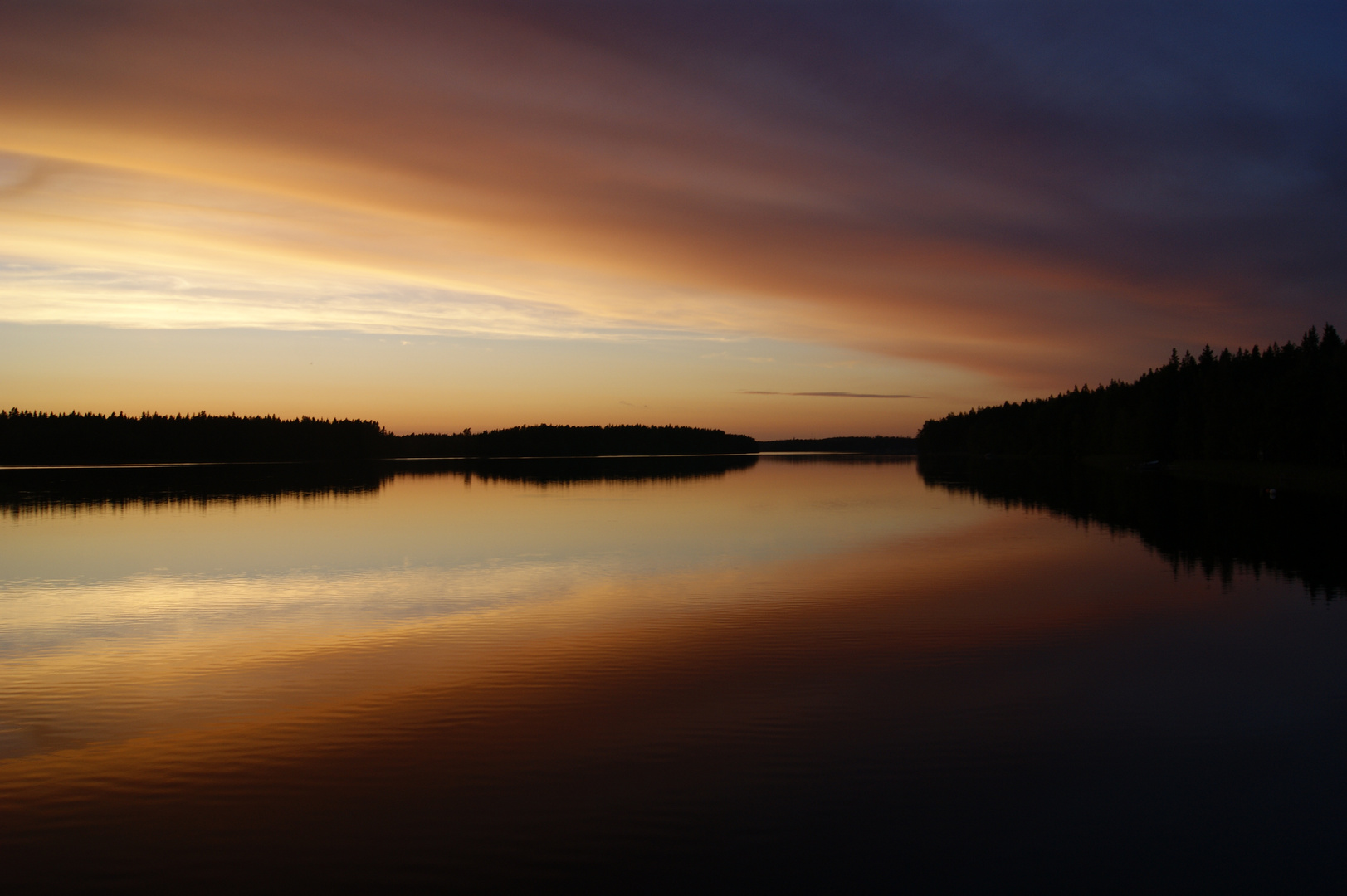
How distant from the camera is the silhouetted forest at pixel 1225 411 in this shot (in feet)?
232

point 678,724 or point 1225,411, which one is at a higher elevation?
point 1225,411

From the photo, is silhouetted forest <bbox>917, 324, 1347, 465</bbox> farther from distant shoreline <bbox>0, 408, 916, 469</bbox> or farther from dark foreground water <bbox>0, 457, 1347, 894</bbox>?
distant shoreline <bbox>0, 408, 916, 469</bbox>

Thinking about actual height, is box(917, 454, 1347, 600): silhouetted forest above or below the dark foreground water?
above

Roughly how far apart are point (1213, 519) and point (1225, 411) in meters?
56.5

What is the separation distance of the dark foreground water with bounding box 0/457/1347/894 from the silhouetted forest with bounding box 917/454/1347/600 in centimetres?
75

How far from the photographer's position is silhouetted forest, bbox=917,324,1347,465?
70.8m

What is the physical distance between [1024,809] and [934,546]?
72.4 ft

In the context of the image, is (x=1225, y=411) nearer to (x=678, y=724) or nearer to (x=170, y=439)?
(x=678, y=724)

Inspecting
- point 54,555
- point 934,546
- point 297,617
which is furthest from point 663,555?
point 54,555

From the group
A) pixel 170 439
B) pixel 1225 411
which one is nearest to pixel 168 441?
pixel 170 439

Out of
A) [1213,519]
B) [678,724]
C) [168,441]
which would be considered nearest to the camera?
[678,724]

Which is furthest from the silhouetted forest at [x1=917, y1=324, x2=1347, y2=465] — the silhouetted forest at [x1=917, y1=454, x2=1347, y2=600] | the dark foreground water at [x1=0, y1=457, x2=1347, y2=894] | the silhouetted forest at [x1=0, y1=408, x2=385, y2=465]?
the silhouetted forest at [x1=0, y1=408, x2=385, y2=465]

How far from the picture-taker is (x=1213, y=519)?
39.9m

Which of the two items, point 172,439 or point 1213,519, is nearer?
point 1213,519
